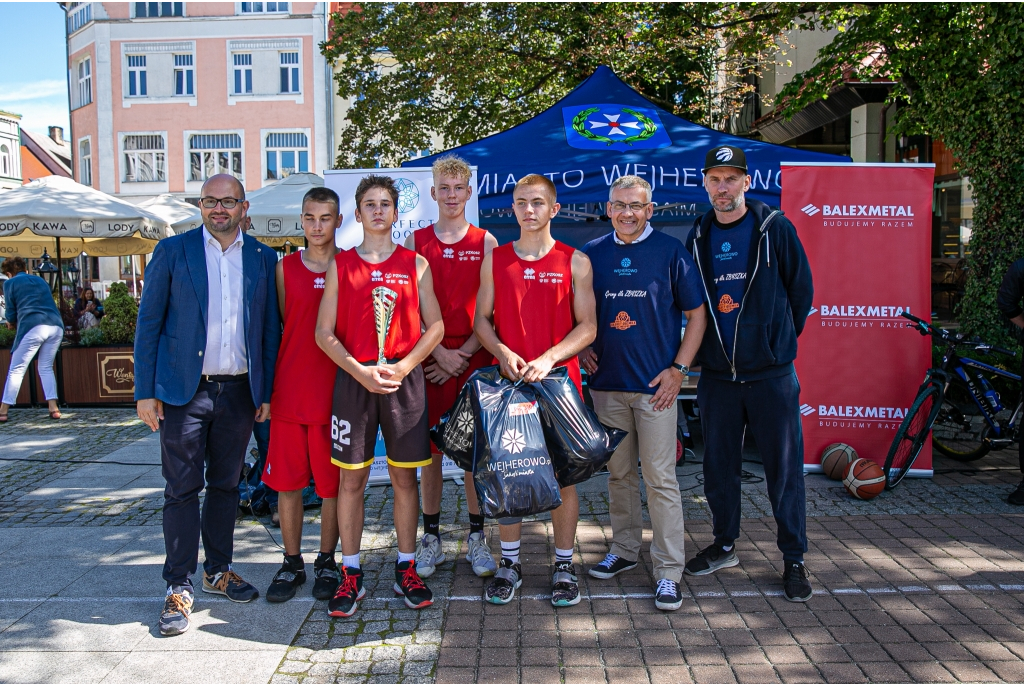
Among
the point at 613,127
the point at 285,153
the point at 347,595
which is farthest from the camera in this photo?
the point at 285,153

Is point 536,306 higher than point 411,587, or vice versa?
point 536,306

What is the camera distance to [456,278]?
4.40m

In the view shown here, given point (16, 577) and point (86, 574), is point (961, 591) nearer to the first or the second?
point (86, 574)

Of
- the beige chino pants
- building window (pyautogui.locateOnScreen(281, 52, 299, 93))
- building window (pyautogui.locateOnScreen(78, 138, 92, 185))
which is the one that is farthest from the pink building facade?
the beige chino pants

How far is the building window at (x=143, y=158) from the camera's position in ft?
106

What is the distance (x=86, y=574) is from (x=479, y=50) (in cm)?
1036

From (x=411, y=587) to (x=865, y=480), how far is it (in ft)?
11.1

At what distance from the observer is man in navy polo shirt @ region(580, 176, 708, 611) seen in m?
4.00

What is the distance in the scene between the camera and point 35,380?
398 inches

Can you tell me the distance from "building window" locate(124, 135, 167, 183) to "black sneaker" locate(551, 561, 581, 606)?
106ft

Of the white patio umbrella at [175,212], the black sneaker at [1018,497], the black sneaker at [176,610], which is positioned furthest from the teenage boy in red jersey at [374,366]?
the white patio umbrella at [175,212]

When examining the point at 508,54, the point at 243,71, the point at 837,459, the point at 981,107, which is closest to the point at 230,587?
the point at 837,459

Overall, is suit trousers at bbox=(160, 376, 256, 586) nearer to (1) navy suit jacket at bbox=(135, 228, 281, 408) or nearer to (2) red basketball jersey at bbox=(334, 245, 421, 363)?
(1) navy suit jacket at bbox=(135, 228, 281, 408)

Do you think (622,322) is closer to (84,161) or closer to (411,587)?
(411,587)
